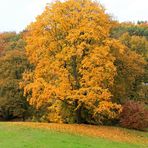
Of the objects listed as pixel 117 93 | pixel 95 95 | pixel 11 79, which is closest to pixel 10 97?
pixel 11 79

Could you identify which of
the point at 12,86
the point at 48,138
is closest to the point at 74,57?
Result: the point at 48,138

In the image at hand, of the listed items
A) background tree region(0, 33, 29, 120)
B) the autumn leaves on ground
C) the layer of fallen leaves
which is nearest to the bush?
→ the autumn leaves on ground

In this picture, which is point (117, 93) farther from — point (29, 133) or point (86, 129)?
point (29, 133)

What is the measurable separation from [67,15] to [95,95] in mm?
7892

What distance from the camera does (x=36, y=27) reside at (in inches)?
1371

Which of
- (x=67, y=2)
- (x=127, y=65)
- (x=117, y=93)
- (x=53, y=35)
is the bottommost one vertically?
(x=117, y=93)

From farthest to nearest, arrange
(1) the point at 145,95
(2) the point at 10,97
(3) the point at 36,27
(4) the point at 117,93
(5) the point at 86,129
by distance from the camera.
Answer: (1) the point at 145,95
(2) the point at 10,97
(4) the point at 117,93
(3) the point at 36,27
(5) the point at 86,129

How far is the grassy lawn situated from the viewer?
23281 millimetres

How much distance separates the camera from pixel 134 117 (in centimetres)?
3744

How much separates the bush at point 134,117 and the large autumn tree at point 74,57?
3238 mm

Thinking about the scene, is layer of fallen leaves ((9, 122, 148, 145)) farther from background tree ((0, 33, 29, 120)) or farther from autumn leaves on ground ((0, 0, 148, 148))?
background tree ((0, 33, 29, 120))

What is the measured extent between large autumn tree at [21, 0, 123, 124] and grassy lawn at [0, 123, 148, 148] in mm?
3152

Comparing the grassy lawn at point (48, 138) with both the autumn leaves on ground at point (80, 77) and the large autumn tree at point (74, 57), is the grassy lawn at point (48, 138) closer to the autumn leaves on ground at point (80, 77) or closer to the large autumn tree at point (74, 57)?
the autumn leaves on ground at point (80, 77)

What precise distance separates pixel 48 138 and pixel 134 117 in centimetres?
1395
